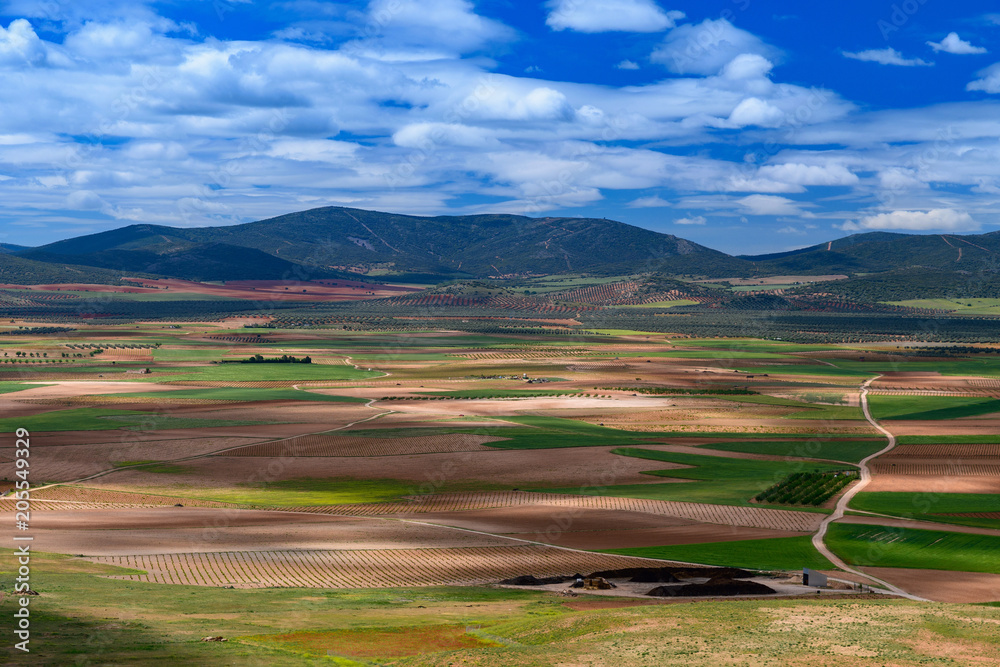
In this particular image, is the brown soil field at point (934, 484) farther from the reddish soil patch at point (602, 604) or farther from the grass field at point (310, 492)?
the grass field at point (310, 492)

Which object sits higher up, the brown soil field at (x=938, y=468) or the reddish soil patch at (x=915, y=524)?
the brown soil field at (x=938, y=468)

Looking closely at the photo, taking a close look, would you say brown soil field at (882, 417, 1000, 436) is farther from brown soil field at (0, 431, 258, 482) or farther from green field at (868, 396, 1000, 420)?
brown soil field at (0, 431, 258, 482)

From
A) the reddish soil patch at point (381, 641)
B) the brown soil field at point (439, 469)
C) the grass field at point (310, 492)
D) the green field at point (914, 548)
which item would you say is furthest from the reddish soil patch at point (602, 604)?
the brown soil field at point (439, 469)

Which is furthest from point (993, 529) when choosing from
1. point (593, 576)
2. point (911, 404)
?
point (911, 404)

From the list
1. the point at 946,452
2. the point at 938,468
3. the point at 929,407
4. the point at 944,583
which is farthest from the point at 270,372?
the point at 944,583

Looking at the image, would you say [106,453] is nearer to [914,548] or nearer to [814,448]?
[914,548]

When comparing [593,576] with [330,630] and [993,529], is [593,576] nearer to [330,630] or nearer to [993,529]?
[330,630]

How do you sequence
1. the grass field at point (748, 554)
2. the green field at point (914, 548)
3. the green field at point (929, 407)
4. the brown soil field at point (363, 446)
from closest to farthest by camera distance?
the grass field at point (748, 554) < the green field at point (914, 548) < the brown soil field at point (363, 446) < the green field at point (929, 407)
